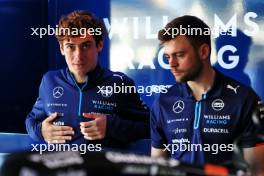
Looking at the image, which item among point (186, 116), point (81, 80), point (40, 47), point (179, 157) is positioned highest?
point (40, 47)

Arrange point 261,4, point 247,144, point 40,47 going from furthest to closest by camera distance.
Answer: point 40,47 → point 261,4 → point 247,144

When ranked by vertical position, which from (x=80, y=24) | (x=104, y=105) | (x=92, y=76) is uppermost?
(x=80, y=24)

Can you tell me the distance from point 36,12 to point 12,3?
0.46 feet

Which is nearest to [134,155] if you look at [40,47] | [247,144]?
[247,144]

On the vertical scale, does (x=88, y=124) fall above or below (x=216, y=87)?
below

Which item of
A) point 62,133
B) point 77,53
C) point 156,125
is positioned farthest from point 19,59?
point 156,125

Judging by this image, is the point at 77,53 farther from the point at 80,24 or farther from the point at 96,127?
the point at 96,127

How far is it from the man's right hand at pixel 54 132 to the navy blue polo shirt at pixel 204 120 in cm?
41

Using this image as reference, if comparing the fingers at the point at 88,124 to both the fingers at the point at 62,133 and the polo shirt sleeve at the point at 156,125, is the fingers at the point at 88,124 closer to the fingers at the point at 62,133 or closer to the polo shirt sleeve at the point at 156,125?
the fingers at the point at 62,133

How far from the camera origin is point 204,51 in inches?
83.0

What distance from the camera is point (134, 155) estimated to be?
838 millimetres

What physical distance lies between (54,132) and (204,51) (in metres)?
0.78

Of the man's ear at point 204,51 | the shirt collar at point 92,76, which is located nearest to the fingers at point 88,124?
the shirt collar at point 92,76

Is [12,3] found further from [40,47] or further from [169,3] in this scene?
[169,3]
